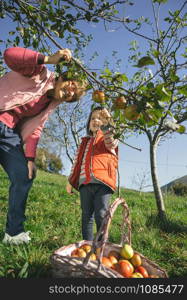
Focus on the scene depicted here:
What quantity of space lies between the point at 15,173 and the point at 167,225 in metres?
2.53

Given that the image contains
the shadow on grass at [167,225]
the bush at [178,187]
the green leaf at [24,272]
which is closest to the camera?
the green leaf at [24,272]

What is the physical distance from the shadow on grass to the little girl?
155 centimetres

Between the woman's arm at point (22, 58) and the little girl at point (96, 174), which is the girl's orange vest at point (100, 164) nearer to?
the little girl at point (96, 174)

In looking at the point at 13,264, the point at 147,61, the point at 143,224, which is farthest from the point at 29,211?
the point at 147,61

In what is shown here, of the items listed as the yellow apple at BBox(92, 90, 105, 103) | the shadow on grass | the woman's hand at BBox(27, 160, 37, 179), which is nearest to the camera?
the yellow apple at BBox(92, 90, 105, 103)

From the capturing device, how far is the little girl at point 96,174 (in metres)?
2.78

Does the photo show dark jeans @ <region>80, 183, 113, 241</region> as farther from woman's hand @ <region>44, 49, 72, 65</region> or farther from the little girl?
woman's hand @ <region>44, 49, 72, 65</region>

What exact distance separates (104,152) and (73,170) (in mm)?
396

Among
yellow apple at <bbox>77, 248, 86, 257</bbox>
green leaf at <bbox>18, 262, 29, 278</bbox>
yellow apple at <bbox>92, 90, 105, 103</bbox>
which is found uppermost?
yellow apple at <bbox>92, 90, 105, 103</bbox>

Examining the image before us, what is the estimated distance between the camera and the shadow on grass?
4.04 metres

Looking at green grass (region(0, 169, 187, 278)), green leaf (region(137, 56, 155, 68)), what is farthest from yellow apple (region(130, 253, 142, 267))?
green leaf (region(137, 56, 155, 68))

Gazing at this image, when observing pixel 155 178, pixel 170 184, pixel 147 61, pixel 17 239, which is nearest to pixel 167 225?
pixel 155 178

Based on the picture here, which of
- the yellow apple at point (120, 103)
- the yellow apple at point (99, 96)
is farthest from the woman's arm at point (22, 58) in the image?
the yellow apple at point (120, 103)

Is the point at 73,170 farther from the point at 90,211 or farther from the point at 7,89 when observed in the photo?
the point at 7,89
